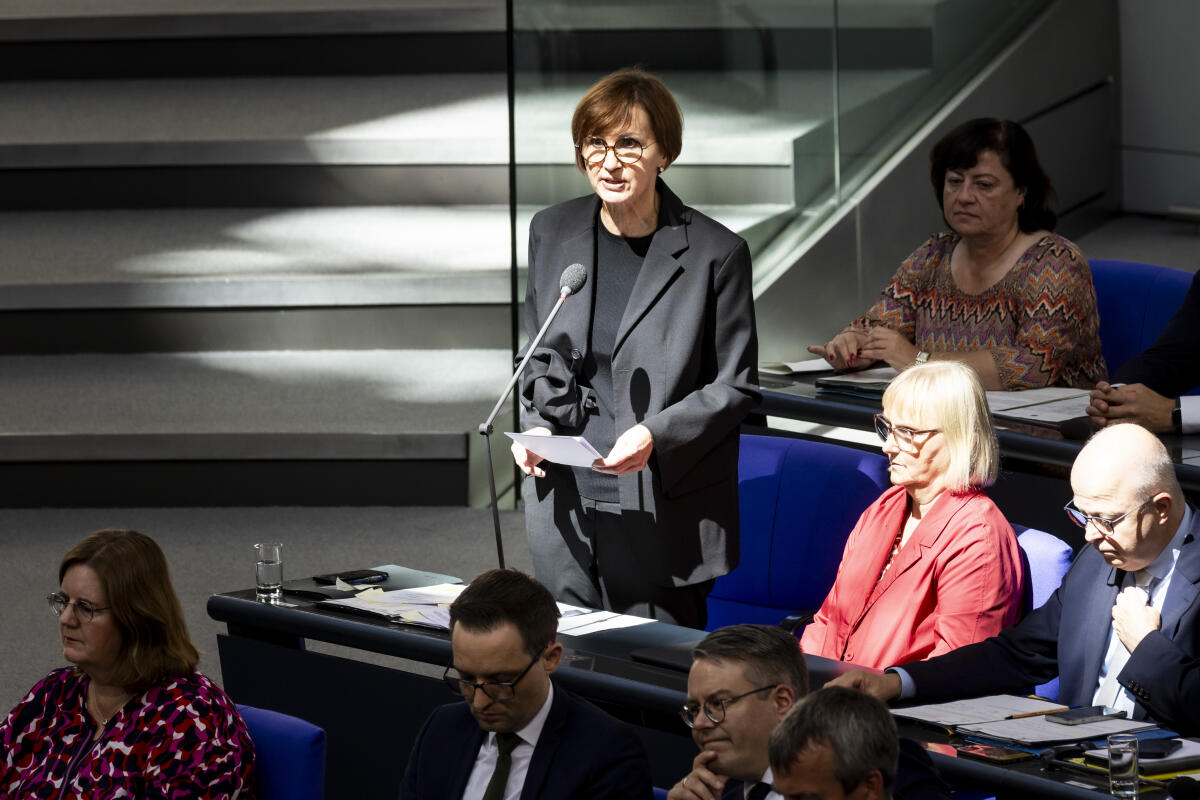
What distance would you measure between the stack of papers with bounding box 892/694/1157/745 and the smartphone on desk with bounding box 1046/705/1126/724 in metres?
0.01

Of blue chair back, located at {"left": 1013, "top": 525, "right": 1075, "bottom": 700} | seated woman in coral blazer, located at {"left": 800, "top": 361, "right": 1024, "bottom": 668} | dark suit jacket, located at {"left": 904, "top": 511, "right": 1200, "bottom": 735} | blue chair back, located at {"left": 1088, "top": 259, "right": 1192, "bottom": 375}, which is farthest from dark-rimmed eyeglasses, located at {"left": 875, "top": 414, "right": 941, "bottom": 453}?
blue chair back, located at {"left": 1088, "top": 259, "right": 1192, "bottom": 375}

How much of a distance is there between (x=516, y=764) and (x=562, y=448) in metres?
0.62

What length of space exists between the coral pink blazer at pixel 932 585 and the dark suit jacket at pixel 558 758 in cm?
70

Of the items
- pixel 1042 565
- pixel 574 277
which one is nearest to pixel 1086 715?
pixel 1042 565

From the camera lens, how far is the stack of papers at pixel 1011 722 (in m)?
2.33

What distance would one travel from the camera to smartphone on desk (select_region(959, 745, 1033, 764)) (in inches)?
88.9

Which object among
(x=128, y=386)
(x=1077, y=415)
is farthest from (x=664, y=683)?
(x=128, y=386)

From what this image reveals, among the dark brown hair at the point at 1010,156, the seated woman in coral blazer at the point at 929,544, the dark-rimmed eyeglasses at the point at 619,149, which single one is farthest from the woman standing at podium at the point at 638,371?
the dark brown hair at the point at 1010,156

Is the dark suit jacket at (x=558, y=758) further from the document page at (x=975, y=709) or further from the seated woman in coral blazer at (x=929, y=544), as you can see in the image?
the seated woman in coral blazer at (x=929, y=544)

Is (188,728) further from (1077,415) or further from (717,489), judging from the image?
(1077,415)

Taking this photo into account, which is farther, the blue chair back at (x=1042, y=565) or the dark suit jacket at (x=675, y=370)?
the dark suit jacket at (x=675, y=370)

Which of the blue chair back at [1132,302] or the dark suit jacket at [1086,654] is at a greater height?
the blue chair back at [1132,302]

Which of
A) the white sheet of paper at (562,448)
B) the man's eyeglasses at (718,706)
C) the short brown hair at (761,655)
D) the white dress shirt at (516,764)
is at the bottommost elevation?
the white dress shirt at (516,764)

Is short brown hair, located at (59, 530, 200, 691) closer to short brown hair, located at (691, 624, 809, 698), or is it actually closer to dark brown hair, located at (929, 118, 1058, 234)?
short brown hair, located at (691, 624, 809, 698)
